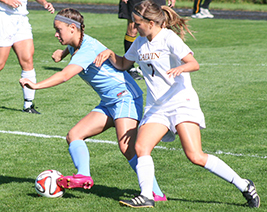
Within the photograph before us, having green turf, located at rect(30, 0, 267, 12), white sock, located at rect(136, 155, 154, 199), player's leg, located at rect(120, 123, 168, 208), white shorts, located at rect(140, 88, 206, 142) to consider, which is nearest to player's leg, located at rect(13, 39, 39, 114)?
white shorts, located at rect(140, 88, 206, 142)

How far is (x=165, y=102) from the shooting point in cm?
386

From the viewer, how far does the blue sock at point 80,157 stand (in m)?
3.90

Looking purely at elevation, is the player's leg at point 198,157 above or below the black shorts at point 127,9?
above

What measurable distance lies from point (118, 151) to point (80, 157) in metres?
1.37

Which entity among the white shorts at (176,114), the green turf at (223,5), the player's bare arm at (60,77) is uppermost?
the player's bare arm at (60,77)

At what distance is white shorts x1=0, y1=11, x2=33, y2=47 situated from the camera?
21.5 feet

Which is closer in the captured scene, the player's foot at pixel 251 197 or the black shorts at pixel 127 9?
the player's foot at pixel 251 197

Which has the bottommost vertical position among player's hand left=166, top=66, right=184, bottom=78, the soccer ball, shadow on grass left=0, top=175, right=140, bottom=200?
shadow on grass left=0, top=175, right=140, bottom=200

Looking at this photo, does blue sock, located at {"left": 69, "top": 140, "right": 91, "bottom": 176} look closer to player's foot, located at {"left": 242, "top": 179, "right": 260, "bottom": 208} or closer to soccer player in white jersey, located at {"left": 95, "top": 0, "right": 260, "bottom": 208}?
soccer player in white jersey, located at {"left": 95, "top": 0, "right": 260, "bottom": 208}

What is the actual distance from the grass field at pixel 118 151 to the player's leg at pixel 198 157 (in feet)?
0.68

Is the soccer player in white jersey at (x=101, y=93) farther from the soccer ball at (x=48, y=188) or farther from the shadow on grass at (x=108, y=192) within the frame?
the shadow on grass at (x=108, y=192)

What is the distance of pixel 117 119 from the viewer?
4.04 metres

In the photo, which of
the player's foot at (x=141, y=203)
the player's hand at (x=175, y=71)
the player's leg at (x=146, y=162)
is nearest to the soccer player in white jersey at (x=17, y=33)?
the player's leg at (x=146, y=162)

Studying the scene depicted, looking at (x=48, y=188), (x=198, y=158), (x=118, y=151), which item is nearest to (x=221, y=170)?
(x=198, y=158)
